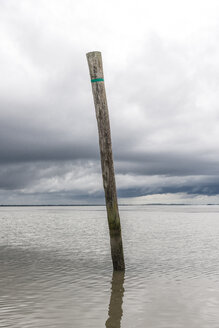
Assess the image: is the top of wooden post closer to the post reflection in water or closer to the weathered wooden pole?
the weathered wooden pole

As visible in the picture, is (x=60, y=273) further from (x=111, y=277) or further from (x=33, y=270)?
(x=111, y=277)

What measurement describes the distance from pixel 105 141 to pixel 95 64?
7.61 feet

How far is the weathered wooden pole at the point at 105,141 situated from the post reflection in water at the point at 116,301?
3.04ft

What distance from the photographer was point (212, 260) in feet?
45.2

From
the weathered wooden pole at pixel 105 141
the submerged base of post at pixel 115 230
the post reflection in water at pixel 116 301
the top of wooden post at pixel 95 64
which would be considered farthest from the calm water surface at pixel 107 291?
the top of wooden post at pixel 95 64

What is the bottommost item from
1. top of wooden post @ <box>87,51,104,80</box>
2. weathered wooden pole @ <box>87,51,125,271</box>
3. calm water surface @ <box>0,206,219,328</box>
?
calm water surface @ <box>0,206,219,328</box>

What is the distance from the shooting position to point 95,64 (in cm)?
975

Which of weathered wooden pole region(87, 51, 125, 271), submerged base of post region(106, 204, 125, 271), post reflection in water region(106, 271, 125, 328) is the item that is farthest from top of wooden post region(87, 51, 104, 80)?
post reflection in water region(106, 271, 125, 328)

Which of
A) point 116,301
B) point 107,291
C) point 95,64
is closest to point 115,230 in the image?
point 107,291

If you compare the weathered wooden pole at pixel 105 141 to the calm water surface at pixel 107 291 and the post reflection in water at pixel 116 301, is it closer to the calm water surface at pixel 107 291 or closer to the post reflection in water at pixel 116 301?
the post reflection in water at pixel 116 301

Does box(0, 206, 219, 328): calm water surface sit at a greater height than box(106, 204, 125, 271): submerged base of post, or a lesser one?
lesser

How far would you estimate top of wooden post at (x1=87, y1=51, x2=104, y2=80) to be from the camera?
31.9 feet

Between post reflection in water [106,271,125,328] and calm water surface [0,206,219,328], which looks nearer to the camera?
post reflection in water [106,271,125,328]

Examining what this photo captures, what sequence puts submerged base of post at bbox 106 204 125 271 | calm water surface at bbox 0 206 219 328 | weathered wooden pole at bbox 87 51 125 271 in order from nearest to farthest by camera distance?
calm water surface at bbox 0 206 219 328, weathered wooden pole at bbox 87 51 125 271, submerged base of post at bbox 106 204 125 271
